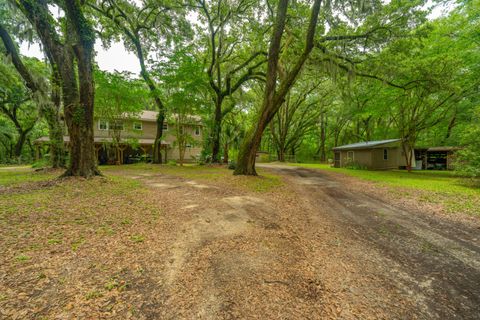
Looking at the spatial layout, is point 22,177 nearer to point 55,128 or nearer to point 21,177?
point 21,177

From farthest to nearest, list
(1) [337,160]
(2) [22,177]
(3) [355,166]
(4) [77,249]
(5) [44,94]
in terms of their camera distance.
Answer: (1) [337,160]
(3) [355,166]
(5) [44,94]
(2) [22,177]
(4) [77,249]

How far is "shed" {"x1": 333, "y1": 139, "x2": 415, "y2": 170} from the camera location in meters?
18.2

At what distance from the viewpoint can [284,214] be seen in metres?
4.93

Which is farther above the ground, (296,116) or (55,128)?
(296,116)

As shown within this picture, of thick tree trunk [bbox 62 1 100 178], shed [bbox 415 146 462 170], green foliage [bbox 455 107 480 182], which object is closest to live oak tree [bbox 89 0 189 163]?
thick tree trunk [bbox 62 1 100 178]

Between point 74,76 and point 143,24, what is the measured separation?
8398 millimetres

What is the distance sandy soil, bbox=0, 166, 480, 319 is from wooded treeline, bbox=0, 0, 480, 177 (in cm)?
650

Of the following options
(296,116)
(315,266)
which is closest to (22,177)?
(315,266)

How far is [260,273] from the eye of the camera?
2514 millimetres

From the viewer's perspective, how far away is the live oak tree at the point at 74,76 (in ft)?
23.7

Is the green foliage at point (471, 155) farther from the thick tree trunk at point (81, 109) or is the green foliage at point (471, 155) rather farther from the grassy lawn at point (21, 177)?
the grassy lawn at point (21, 177)

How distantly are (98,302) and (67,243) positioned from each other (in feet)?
5.40

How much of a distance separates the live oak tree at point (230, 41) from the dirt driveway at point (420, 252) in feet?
37.2

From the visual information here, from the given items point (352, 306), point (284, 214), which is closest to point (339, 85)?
point (284, 214)
